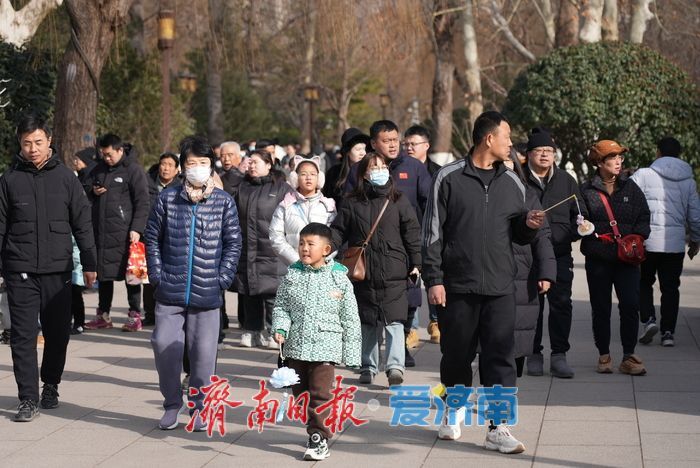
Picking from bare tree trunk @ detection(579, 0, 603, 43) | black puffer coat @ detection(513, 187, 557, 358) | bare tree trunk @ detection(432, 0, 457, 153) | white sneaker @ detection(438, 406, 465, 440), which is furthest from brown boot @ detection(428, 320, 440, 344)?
bare tree trunk @ detection(432, 0, 457, 153)

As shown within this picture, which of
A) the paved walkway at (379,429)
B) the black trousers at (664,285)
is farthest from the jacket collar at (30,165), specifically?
the black trousers at (664,285)

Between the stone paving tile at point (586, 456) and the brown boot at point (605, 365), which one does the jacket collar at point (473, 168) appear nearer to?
the stone paving tile at point (586, 456)

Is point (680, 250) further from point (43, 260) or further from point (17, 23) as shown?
point (17, 23)

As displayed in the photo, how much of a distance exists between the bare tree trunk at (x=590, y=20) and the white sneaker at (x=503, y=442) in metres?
14.1

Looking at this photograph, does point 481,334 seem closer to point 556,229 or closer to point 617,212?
point 556,229

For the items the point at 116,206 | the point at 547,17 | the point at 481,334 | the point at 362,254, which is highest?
the point at 547,17

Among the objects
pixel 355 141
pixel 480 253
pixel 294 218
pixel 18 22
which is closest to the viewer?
pixel 480 253

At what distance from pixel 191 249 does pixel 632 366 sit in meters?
3.66

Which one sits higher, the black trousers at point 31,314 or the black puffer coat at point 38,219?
the black puffer coat at point 38,219

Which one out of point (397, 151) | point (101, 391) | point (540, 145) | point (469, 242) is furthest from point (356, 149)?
point (469, 242)

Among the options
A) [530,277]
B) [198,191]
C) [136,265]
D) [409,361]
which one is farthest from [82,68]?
[530,277]

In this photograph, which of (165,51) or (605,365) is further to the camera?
(165,51)

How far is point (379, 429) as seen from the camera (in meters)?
7.69

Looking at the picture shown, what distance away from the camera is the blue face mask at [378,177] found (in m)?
8.98
